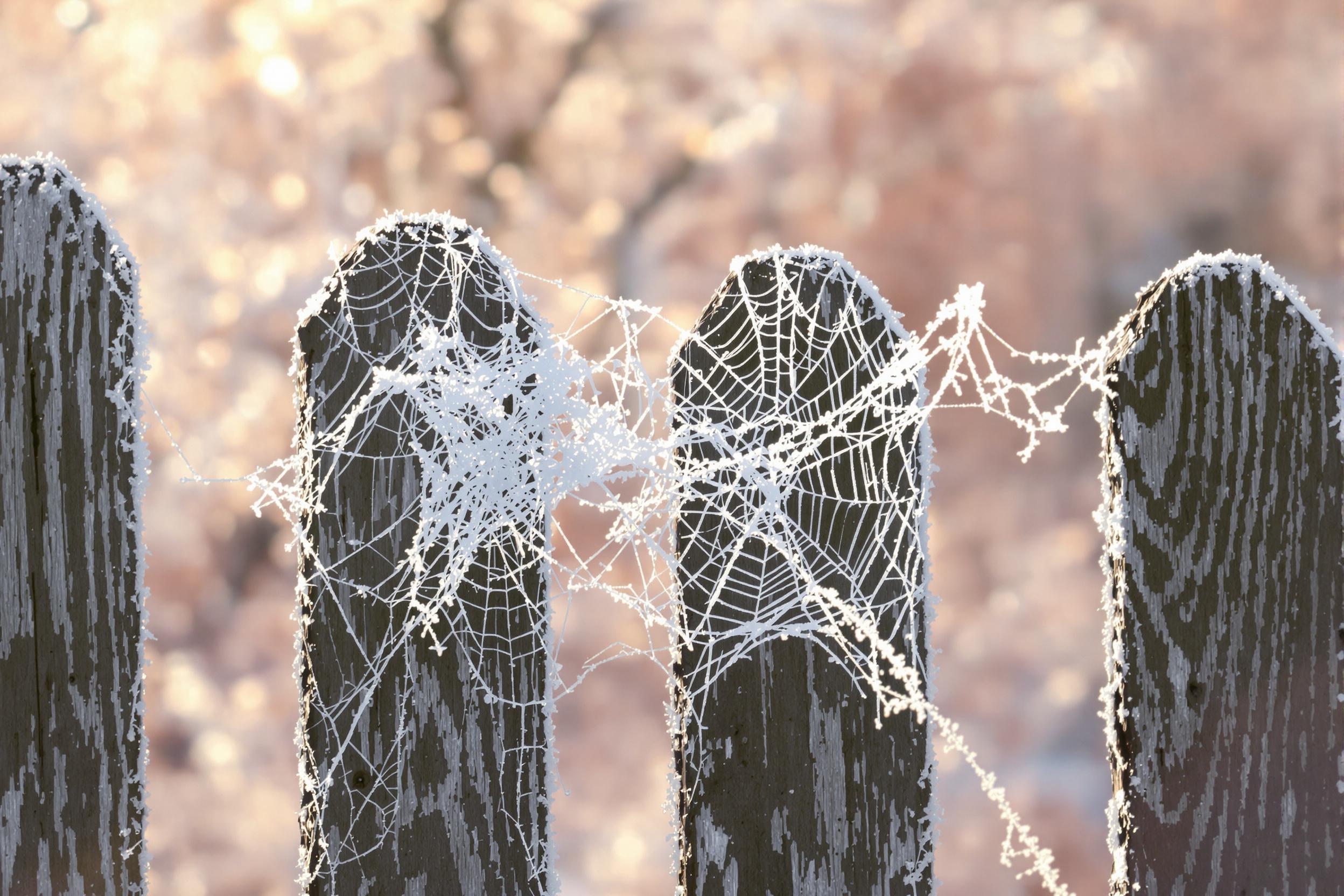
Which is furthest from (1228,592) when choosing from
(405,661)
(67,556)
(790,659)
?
(67,556)

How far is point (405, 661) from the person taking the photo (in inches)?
45.4

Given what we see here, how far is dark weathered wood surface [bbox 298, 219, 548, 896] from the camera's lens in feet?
3.78

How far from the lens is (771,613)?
1.13 m

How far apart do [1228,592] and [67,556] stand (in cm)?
149

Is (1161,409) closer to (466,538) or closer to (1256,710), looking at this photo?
(1256,710)

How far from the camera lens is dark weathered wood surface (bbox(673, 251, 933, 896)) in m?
1.13

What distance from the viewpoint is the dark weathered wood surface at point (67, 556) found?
1.18m

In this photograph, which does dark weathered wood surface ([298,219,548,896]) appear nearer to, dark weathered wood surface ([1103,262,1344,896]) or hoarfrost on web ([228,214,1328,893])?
hoarfrost on web ([228,214,1328,893])

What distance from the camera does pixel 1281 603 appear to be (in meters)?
1.15

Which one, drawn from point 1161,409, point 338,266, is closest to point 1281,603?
point 1161,409

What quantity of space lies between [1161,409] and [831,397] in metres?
0.41

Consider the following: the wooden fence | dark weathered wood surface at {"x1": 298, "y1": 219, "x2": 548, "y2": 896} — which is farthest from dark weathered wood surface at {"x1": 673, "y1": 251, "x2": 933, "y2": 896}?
dark weathered wood surface at {"x1": 298, "y1": 219, "x2": 548, "y2": 896}

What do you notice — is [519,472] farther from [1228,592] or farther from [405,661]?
[1228,592]

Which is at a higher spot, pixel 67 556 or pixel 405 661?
pixel 67 556
